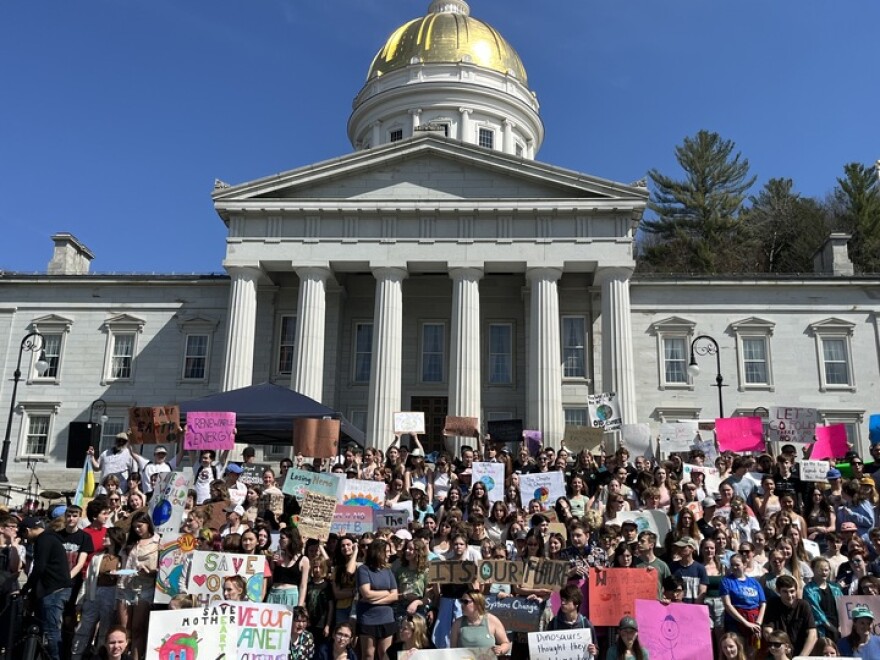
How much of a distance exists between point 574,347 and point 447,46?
1003 inches

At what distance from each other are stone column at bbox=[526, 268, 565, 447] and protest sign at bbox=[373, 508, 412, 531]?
17.6 meters

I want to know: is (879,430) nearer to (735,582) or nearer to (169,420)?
(735,582)

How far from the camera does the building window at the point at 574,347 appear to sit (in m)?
34.8

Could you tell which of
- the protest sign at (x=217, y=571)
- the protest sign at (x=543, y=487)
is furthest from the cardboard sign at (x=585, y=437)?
the protest sign at (x=217, y=571)

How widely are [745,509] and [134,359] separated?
29832mm

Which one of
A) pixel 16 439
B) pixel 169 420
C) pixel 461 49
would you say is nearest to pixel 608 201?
pixel 169 420

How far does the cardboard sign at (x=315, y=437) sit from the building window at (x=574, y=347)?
17840 millimetres

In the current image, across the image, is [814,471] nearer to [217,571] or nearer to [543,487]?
[543,487]

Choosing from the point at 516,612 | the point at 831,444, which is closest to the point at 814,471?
the point at 831,444

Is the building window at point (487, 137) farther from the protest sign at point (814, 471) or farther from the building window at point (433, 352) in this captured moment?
the protest sign at point (814, 471)

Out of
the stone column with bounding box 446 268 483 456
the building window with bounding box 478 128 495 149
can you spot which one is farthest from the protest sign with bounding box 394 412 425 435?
the building window with bounding box 478 128 495 149

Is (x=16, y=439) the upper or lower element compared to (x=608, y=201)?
lower

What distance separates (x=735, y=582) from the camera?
32.2 feet

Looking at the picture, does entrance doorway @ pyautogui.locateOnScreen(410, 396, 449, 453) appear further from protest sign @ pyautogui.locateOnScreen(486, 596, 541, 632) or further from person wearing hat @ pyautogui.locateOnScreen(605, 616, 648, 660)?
person wearing hat @ pyautogui.locateOnScreen(605, 616, 648, 660)
